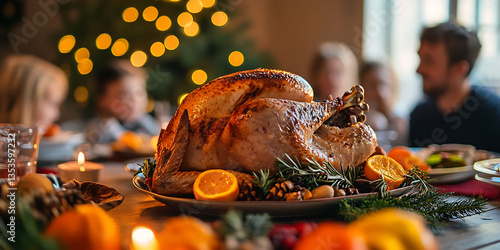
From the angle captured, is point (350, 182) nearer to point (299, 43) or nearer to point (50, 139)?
point (50, 139)

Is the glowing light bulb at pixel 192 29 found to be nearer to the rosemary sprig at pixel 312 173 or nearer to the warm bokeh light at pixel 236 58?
the warm bokeh light at pixel 236 58

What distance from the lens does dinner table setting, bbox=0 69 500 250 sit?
2.41ft

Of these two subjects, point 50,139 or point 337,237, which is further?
point 50,139

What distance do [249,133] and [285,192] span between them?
18 centimetres

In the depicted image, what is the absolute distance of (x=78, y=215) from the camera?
2.40 ft

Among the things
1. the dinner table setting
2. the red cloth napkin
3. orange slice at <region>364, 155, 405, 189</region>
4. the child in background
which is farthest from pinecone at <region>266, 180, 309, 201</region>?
the child in background

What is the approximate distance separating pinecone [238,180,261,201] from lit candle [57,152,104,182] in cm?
67

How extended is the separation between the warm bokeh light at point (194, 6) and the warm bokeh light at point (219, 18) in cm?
16

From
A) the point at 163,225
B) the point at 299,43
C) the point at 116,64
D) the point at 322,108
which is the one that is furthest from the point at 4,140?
the point at 299,43

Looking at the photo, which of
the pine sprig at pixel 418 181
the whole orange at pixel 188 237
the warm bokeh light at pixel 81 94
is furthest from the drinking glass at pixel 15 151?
the warm bokeh light at pixel 81 94

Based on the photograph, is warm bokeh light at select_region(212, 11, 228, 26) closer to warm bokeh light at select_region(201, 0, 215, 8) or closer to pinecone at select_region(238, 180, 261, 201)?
warm bokeh light at select_region(201, 0, 215, 8)

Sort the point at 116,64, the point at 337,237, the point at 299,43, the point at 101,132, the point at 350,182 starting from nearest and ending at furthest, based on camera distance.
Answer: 1. the point at 337,237
2. the point at 350,182
3. the point at 101,132
4. the point at 116,64
5. the point at 299,43

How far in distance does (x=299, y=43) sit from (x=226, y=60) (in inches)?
73.8

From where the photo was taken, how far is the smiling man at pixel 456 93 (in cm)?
310
